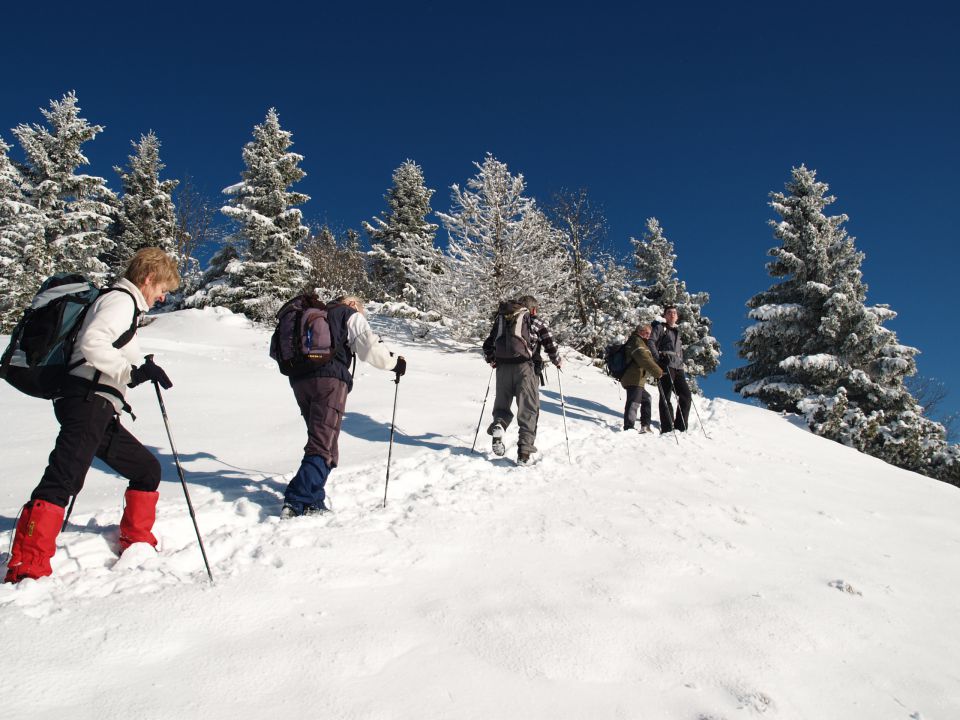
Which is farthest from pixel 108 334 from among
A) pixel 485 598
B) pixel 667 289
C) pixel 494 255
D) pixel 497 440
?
pixel 667 289

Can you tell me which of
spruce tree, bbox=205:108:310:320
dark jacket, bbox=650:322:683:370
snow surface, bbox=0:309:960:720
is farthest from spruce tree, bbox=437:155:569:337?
snow surface, bbox=0:309:960:720

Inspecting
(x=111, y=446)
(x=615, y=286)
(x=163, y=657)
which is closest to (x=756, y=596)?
(x=163, y=657)

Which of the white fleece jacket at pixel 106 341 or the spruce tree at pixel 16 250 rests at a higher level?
the spruce tree at pixel 16 250

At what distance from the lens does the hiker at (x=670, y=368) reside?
8469 mm

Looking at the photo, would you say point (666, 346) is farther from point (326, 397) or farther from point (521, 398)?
point (326, 397)

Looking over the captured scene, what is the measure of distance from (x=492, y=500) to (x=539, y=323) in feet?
7.93

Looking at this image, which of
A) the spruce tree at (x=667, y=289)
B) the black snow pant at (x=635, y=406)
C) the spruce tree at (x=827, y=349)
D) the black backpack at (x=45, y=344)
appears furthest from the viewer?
the spruce tree at (x=667, y=289)

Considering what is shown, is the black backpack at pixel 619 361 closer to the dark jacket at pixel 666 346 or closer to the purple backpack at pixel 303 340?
the dark jacket at pixel 666 346

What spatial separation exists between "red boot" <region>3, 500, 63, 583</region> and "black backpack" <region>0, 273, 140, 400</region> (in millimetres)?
564

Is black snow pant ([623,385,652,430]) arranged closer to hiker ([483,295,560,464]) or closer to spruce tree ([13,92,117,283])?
hiker ([483,295,560,464])

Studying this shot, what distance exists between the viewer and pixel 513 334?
19.4ft

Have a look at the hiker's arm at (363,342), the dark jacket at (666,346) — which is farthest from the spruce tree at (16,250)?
the dark jacket at (666,346)

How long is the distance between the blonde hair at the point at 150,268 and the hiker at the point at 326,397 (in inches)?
45.9

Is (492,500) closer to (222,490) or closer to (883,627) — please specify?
(222,490)
